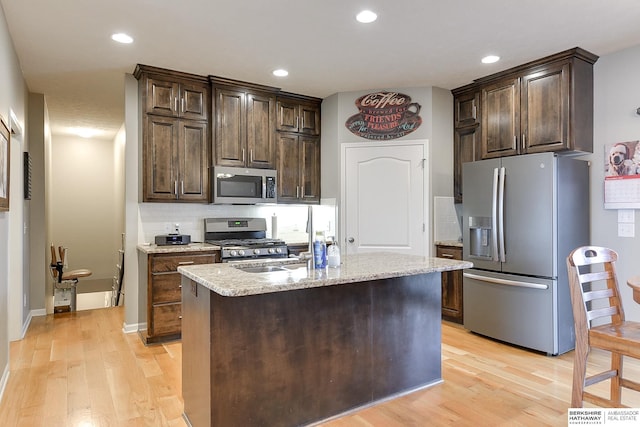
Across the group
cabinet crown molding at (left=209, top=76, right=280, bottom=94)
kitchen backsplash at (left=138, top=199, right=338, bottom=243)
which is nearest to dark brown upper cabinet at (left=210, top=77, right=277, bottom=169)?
cabinet crown molding at (left=209, top=76, right=280, bottom=94)

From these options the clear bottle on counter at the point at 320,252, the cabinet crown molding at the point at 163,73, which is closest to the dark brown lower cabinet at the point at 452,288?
the clear bottle on counter at the point at 320,252

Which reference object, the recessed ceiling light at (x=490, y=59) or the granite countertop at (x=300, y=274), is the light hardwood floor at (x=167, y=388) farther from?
the recessed ceiling light at (x=490, y=59)

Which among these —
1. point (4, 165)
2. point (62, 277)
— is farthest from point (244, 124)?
point (62, 277)

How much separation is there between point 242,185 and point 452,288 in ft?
8.36

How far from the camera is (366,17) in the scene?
2.99 metres

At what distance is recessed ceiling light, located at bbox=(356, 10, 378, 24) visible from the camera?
2.94 metres

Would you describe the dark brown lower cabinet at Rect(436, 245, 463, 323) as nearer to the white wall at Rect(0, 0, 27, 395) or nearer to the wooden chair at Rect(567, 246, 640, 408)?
the wooden chair at Rect(567, 246, 640, 408)

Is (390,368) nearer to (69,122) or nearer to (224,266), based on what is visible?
(224,266)

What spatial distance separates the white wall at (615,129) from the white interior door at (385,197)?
1.60 meters

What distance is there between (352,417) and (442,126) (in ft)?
11.1

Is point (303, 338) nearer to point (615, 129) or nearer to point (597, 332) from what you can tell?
point (597, 332)

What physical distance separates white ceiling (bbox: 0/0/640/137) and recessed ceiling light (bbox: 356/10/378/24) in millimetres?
48

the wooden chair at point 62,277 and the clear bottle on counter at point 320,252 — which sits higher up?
the clear bottle on counter at point 320,252

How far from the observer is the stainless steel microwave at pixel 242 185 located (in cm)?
439
